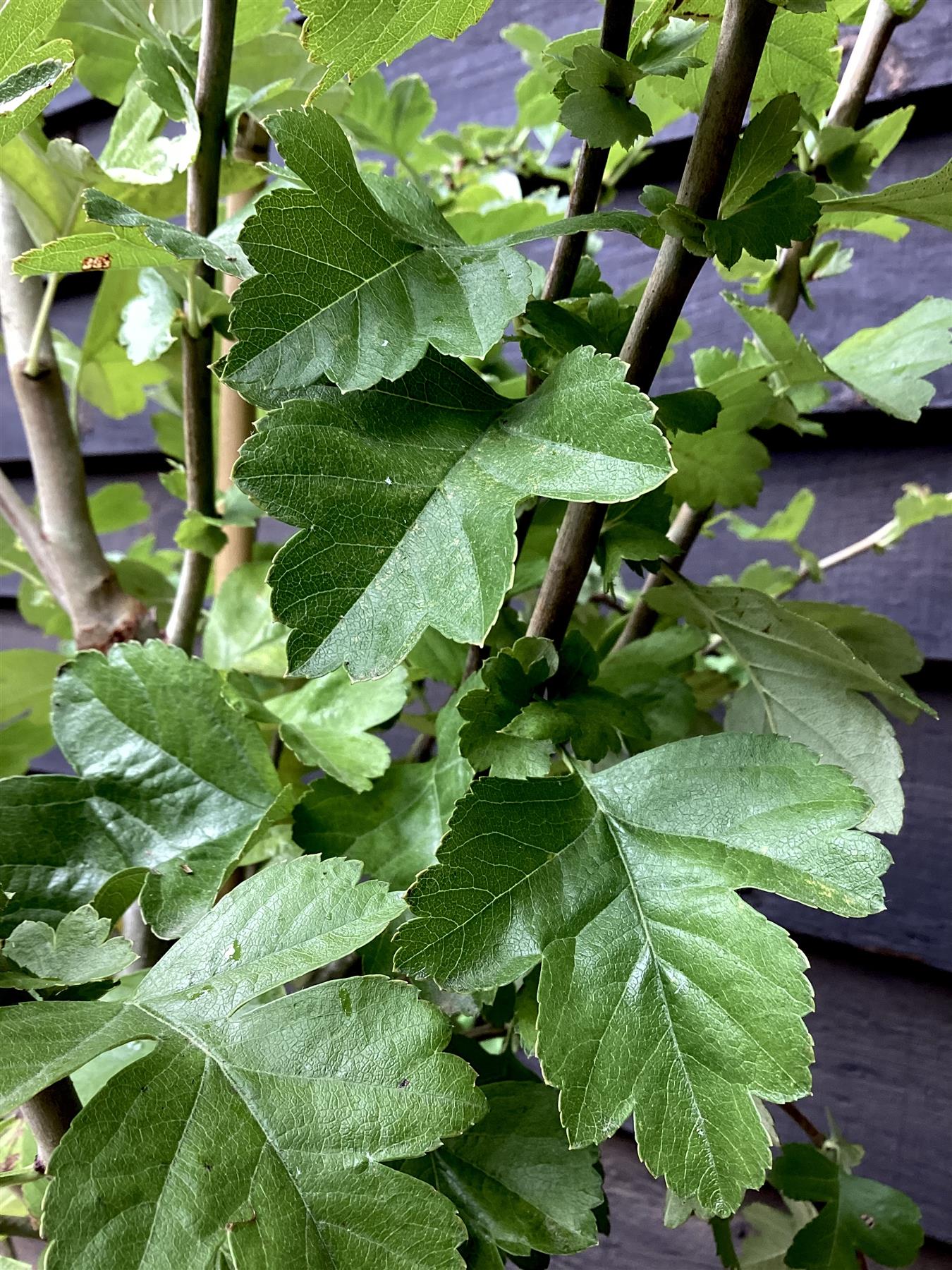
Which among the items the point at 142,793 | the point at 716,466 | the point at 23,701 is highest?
the point at 716,466

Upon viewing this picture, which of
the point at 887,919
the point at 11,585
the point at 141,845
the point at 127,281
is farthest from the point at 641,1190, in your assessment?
the point at 11,585

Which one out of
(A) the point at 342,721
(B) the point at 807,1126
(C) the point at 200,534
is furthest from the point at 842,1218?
(C) the point at 200,534

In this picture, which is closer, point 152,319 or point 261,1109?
point 261,1109

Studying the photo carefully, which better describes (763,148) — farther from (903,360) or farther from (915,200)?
(903,360)

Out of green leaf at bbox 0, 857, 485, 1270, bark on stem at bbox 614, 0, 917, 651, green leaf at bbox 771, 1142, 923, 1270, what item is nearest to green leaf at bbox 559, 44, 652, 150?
bark on stem at bbox 614, 0, 917, 651

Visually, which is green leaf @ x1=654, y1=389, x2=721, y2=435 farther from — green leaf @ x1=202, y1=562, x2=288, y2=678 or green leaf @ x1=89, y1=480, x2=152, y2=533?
green leaf @ x1=89, y1=480, x2=152, y2=533

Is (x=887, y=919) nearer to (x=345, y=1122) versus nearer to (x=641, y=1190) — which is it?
(x=641, y=1190)
